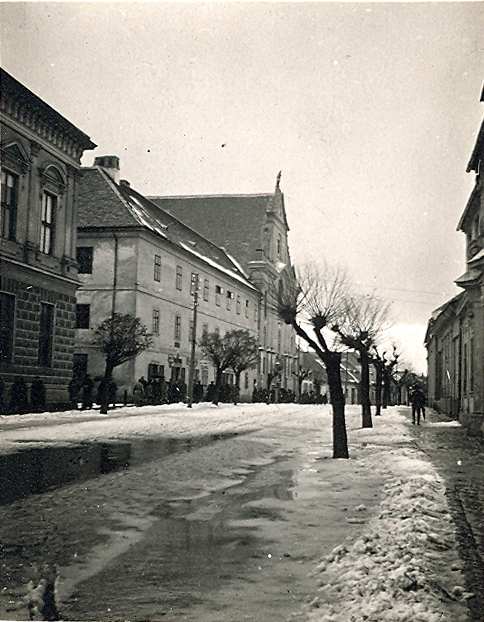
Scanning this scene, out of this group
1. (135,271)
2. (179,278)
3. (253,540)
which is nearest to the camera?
(253,540)

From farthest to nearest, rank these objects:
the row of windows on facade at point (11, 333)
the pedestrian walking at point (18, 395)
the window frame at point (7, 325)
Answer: the pedestrian walking at point (18, 395)
the row of windows on facade at point (11, 333)
the window frame at point (7, 325)

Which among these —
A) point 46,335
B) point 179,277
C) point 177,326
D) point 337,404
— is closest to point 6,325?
point 46,335

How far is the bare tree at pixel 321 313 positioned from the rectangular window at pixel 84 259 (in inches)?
218

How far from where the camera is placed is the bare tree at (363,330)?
862 inches

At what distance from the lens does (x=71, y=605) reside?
14.0 ft

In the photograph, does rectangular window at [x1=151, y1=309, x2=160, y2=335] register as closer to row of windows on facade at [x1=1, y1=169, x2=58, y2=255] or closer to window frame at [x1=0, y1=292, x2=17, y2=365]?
row of windows on facade at [x1=1, y1=169, x2=58, y2=255]

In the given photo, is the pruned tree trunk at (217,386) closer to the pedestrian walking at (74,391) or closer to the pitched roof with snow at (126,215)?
the pitched roof with snow at (126,215)

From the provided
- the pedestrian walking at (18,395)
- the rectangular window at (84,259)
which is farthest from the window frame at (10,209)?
the pedestrian walking at (18,395)

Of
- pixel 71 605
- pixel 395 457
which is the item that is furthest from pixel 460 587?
pixel 395 457

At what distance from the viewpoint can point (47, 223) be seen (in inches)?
747

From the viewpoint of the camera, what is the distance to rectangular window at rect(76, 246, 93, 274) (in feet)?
58.3

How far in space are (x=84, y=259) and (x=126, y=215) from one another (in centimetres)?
178

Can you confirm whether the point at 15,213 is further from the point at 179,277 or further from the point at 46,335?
the point at 179,277

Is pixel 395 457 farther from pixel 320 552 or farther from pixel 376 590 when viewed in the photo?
pixel 376 590
